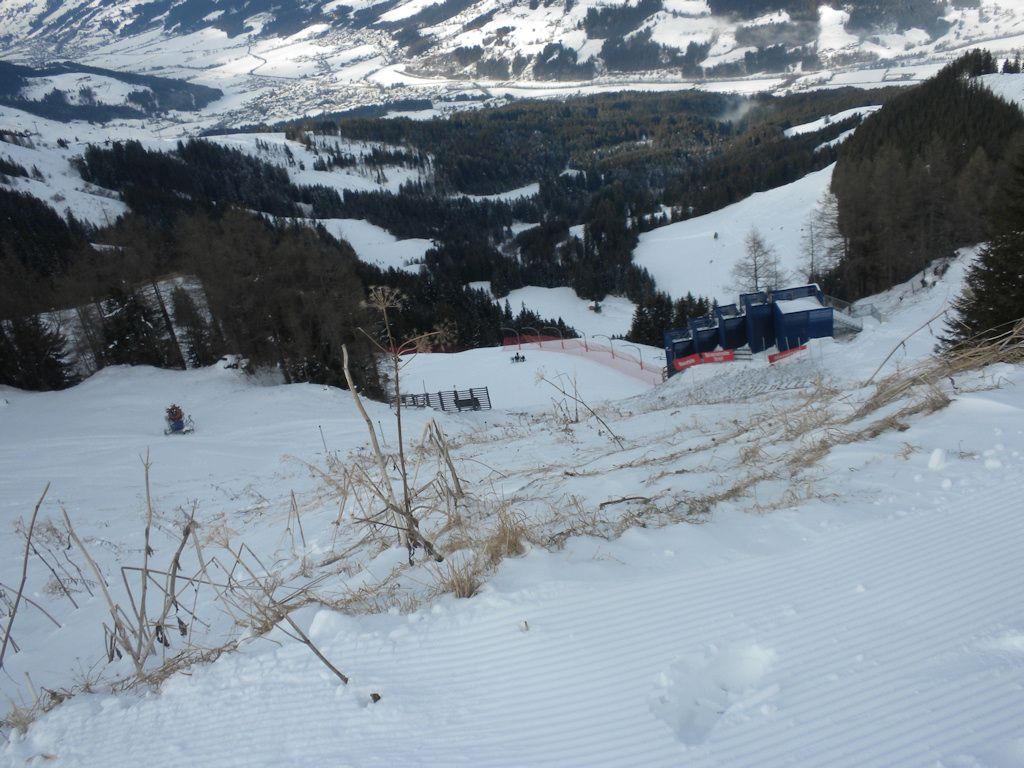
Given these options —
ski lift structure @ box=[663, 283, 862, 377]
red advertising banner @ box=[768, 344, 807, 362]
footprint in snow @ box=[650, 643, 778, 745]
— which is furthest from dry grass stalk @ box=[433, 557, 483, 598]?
ski lift structure @ box=[663, 283, 862, 377]

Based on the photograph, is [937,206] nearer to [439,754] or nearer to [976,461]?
[976,461]

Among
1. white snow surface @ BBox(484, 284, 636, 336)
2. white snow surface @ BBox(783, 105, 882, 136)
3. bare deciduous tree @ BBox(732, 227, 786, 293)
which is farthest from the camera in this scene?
white snow surface @ BBox(783, 105, 882, 136)

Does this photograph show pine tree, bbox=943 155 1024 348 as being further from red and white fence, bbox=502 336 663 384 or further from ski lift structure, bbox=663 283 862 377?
red and white fence, bbox=502 336 663 384

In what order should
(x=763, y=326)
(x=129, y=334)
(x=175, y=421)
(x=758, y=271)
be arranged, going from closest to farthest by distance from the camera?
1. (x=175, y=421)
2. (x=763, y=326)
3. (x=129, y=334)
4. (x=758, y=271)

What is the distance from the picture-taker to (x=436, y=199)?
143m

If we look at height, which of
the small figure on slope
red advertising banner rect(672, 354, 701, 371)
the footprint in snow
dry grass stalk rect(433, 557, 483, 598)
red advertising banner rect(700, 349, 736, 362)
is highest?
the footprint in snow

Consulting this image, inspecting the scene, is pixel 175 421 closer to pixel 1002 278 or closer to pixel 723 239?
pixel 1002 278


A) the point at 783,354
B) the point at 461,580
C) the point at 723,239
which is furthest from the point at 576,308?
the point at 461,580

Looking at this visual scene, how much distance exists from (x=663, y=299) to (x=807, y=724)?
46.4 m

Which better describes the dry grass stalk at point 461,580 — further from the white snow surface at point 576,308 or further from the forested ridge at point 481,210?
the white snow surface at point 576,308

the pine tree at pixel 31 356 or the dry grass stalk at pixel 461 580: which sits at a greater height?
the dry grass stalk at pixel 461 580

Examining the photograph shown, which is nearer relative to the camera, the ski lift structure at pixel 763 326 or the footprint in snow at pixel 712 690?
the footprint in snow at pixel 712 690

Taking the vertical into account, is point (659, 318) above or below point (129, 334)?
below

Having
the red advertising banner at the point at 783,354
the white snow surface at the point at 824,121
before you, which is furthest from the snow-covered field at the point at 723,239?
the white snow surface at the point at 824,121
